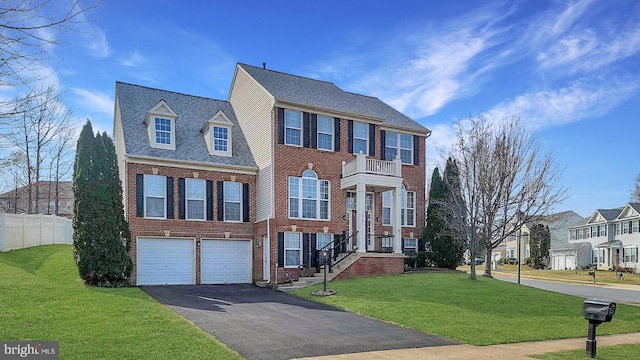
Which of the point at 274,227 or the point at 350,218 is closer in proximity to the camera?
the point at 274,227

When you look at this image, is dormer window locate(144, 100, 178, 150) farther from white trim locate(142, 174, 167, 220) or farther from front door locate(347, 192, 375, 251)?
front door locate(347, 192, 375, 251)

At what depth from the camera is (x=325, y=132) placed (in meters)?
23.7

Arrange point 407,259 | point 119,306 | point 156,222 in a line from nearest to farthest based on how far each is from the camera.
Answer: point 119,306, point 156,222, point 407,259

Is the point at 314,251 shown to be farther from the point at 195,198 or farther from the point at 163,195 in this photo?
the point at 163,195

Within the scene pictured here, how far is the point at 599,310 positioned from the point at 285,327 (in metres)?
6.79

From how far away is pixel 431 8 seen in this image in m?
13.9

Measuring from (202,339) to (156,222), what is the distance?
40.0 feet

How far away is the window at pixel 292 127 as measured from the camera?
74.3 feet

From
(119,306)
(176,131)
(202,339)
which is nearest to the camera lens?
(202,339)

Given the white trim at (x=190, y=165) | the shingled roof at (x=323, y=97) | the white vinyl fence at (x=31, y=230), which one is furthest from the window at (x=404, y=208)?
the white vinyl fence at (x=31, y=230)

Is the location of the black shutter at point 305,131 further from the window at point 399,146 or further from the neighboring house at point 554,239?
the neighboring house at point 554,239

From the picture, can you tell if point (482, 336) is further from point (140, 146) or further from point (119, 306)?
point (140, 146)

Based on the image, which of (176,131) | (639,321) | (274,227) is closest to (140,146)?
(176,131)

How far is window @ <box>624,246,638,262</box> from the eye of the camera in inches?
1953
